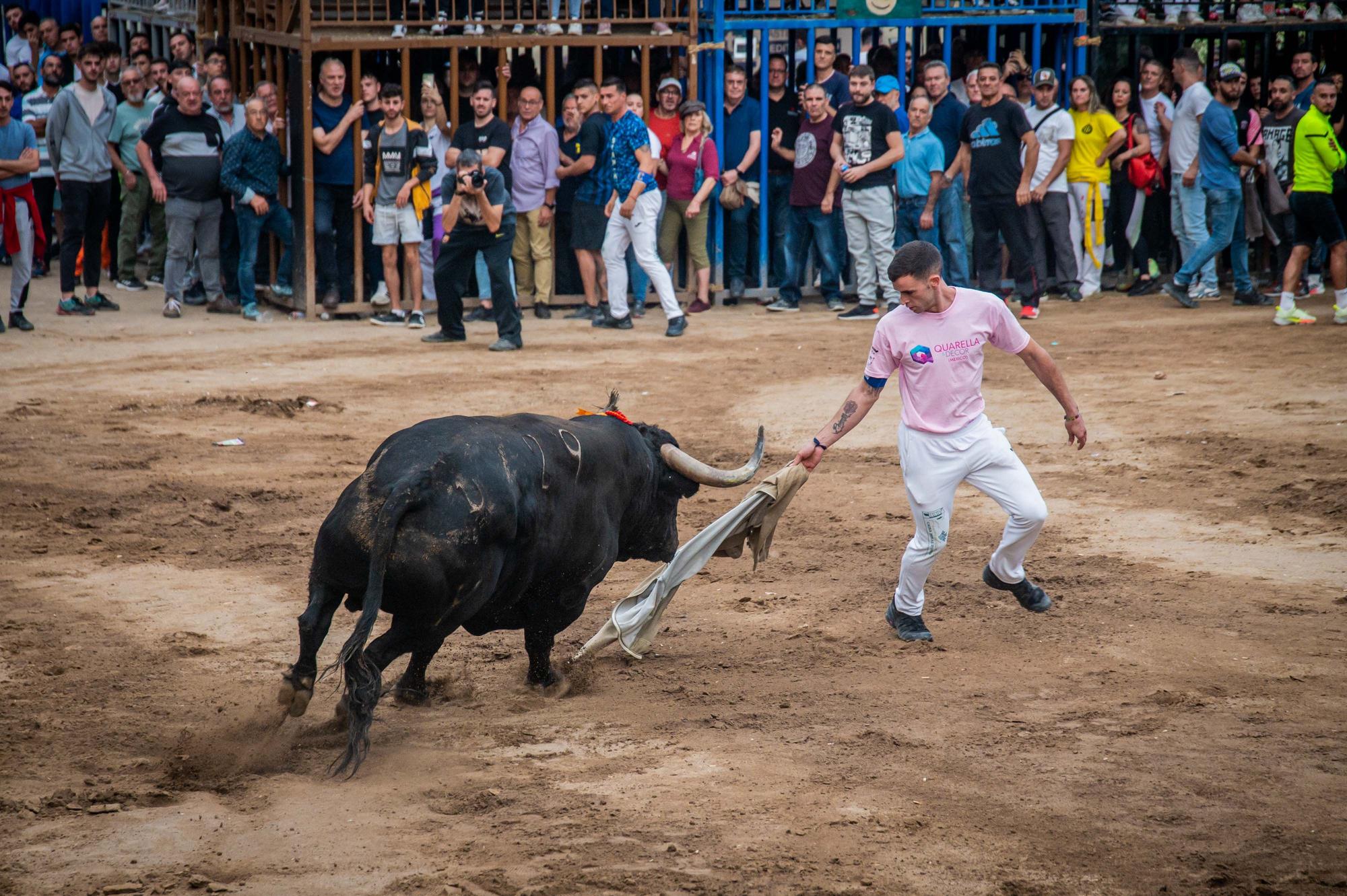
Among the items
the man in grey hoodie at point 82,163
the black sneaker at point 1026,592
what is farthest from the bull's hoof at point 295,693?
the man in grey hoodie at point 82,163

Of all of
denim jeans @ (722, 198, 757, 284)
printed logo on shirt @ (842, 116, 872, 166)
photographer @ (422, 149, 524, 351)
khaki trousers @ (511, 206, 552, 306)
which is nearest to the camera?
photographer @ (422, 149, 524, 351)

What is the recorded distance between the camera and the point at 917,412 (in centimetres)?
658

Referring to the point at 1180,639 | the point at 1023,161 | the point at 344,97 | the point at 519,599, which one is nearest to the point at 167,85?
the point at 344,97

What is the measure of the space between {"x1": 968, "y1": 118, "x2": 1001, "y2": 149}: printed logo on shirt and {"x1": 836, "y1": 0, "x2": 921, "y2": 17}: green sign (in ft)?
5.05

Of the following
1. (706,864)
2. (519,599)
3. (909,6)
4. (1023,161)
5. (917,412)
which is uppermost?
(909,6)

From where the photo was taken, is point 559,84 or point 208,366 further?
point 559,84

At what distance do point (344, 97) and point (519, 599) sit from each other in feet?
33.1

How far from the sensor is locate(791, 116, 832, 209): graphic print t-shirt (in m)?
14.9

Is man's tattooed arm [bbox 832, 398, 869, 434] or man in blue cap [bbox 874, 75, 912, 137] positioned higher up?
man in blue cap [bbox 874, 75, 912, 137]

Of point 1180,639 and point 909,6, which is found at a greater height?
point 909,6

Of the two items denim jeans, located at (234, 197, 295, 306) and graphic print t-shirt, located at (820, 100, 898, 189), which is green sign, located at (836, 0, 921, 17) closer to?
graphic print t-shirt, located at (820, 100, 898, 189)

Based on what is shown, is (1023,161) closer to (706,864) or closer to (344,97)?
(344,97)

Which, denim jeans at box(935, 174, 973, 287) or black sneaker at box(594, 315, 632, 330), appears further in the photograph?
denim jeans at box(935, 174, 973, 287)

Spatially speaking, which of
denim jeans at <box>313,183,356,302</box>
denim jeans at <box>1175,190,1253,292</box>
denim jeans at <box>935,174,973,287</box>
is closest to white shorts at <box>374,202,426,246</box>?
denim jeans at <box>313,183,356,302</box>
